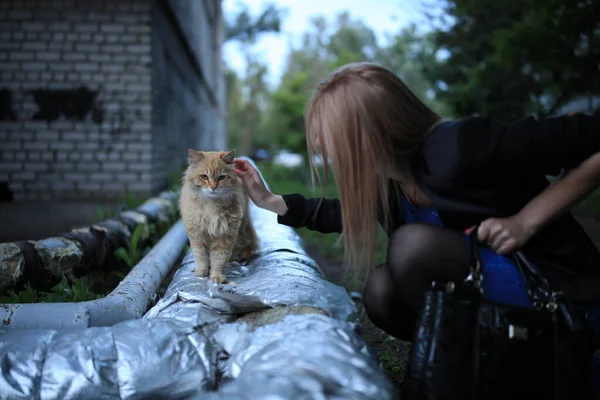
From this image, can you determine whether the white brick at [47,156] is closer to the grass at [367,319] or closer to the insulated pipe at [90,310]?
the grass at [367,319]

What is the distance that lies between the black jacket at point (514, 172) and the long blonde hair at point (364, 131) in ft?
0.33

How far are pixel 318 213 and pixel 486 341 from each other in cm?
103

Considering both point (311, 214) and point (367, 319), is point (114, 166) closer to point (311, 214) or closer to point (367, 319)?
point (367, 319)

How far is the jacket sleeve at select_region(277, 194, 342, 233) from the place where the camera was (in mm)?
2324

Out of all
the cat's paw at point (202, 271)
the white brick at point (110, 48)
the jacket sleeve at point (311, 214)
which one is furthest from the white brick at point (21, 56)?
the jacket sleeve at point (311, 214)

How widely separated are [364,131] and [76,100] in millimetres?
5371

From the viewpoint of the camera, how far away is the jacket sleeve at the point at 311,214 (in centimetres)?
232

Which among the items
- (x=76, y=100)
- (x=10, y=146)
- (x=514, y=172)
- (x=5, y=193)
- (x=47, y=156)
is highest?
(x=76, y=100)

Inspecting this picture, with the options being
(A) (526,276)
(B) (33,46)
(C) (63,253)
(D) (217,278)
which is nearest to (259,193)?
(D) (217,278)

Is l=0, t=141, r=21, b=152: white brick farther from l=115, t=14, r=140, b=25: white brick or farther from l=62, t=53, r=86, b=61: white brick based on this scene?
l=115, t=14, r=140, b=25: white brick

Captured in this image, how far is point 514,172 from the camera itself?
1.61 m

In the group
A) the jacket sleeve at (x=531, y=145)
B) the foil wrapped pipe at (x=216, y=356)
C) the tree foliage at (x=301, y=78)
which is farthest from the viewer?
the tree foliage at (x=301, y=78)

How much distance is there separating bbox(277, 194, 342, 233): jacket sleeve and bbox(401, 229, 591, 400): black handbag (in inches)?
33.6

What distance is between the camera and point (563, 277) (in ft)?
5.51
